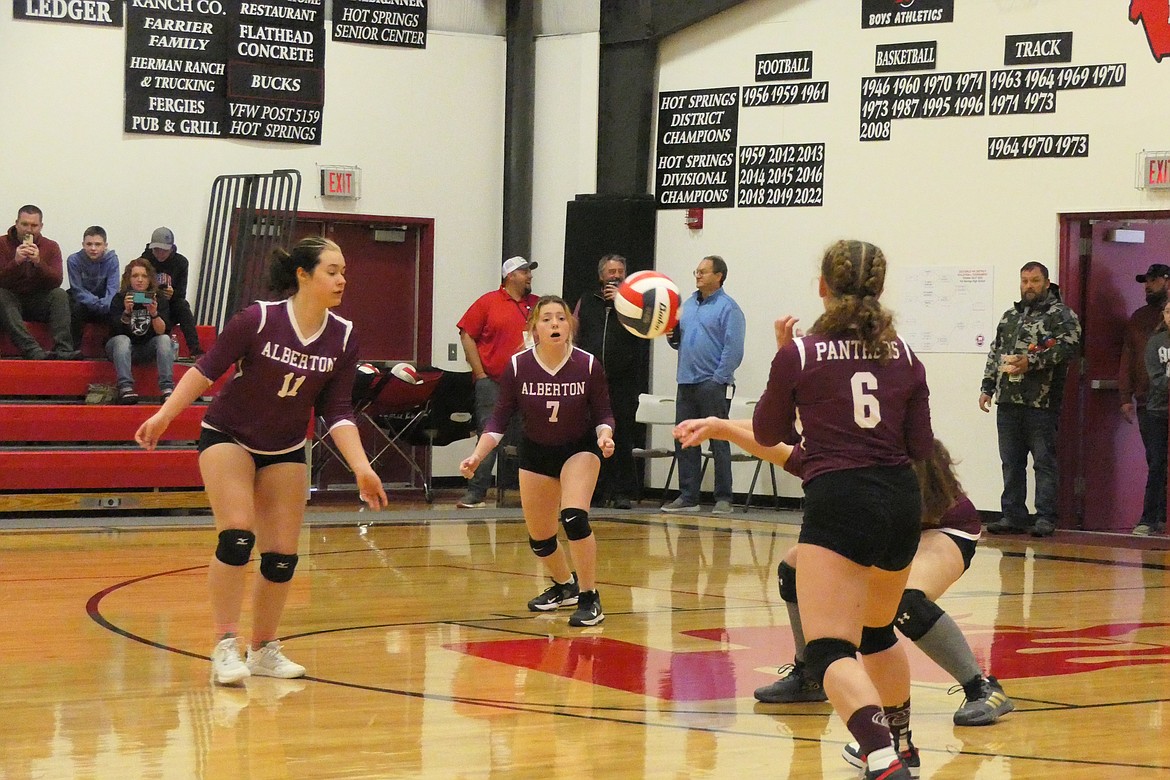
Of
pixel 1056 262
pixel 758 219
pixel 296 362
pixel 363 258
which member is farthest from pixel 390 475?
pixel 296 362

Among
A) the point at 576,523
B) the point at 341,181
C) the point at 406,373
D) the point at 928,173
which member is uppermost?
the point at 928,173

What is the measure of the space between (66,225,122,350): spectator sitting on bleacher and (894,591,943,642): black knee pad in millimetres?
9557

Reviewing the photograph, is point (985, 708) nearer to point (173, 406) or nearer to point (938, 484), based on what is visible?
point (938, 484)

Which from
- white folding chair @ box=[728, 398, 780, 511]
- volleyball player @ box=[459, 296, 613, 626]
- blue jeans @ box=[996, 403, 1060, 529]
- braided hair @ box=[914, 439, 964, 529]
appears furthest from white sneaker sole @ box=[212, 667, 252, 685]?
white folding chair @ box=[728, 398, 780, 511]

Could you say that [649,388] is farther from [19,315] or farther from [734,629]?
[734,629]

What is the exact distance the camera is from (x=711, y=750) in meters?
5.15

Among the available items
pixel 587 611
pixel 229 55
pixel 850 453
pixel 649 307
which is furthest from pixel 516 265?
pixel 850 453

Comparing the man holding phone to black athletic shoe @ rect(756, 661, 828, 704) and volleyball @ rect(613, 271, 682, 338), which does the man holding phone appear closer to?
volleyball @ rect(613, 271, 682, 338)

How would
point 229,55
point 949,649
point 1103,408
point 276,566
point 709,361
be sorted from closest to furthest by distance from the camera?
point 949,649 → point 276,566 → point 1103,408 → point 709,361 → point 229,55

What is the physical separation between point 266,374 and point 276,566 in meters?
0.77

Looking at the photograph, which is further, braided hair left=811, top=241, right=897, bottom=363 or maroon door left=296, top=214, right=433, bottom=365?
maroon door left=296, top=214, right=433, bottom=365

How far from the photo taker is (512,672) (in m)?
6.55

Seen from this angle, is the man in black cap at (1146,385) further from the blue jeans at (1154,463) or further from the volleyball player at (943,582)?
the volleyball player at (943,582)

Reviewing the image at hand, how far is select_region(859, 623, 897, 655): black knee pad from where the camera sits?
477 centimetres
